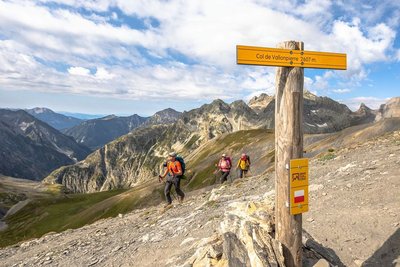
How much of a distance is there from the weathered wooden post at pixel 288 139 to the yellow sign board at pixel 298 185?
0.32 feet

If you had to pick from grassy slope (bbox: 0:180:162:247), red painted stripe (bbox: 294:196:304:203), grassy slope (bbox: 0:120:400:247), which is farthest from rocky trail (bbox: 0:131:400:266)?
grassy slope (bbox: 0:180:162:247)

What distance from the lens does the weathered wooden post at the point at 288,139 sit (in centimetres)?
830

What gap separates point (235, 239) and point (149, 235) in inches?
338

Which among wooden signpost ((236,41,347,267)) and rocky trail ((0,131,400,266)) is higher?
wooden signpost ((236,41,347,267))

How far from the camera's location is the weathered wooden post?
830 centimetres

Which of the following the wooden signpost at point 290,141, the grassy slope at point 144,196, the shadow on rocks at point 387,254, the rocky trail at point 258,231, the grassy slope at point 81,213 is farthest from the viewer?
the grassy slope at point 81,213

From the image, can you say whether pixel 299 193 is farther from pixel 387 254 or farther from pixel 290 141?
pixel 387 254

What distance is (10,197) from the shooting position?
506 feet

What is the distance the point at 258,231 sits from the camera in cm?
909

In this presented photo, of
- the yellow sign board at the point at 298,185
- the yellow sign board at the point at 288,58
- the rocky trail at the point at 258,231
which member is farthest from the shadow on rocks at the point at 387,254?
the yellow sign board at the point at 288,58

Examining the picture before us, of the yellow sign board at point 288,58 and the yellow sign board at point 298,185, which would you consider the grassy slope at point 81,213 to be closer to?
the yellow sign board at point 298,185

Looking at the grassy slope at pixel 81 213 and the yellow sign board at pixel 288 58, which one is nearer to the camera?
the yellow sign board at pixel 288 58

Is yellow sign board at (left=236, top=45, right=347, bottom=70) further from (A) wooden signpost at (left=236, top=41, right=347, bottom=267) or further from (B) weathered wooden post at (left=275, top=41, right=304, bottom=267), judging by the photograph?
(B) weathered wooden post at (left=275, top=41, right=304, bottom=267)

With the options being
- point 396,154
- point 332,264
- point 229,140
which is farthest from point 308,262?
point 229,140
